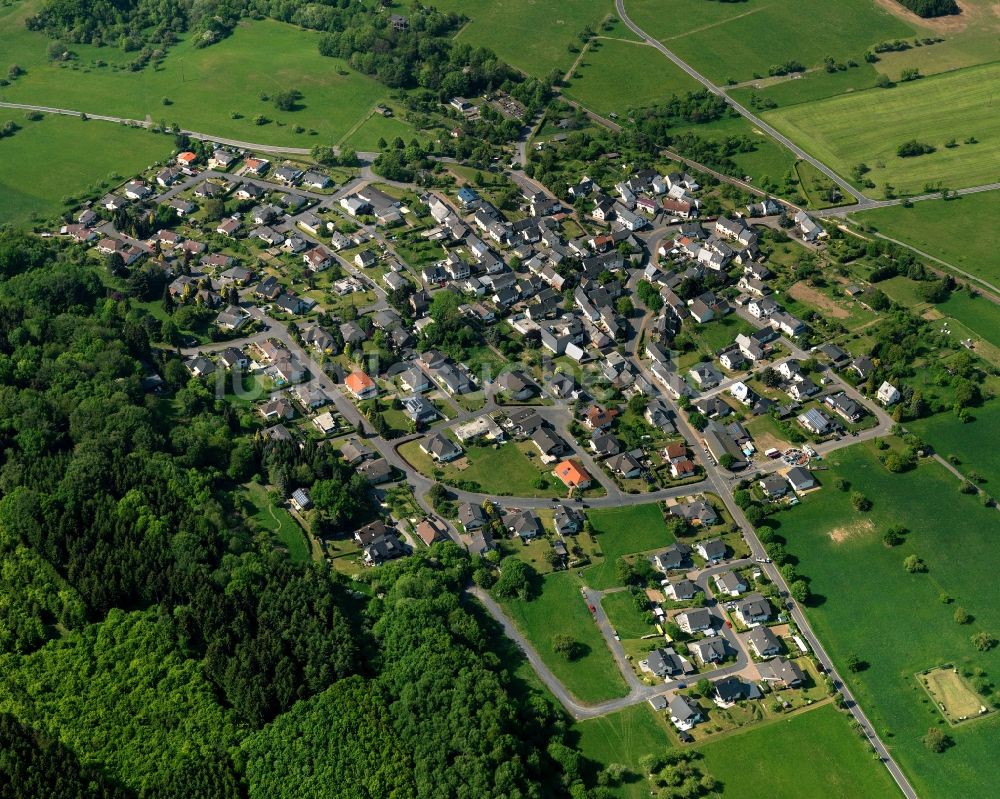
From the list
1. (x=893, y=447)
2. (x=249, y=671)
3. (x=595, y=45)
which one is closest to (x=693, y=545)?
(x=893, y=447)

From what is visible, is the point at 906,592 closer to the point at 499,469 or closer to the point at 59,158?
the point at 499,469

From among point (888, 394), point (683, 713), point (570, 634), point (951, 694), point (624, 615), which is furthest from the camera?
point (888, 394)

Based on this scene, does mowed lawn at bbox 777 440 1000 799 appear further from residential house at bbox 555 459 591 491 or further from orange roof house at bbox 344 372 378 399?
orange roof house at bbox 344 372 378 399

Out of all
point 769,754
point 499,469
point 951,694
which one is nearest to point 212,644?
point 499,469

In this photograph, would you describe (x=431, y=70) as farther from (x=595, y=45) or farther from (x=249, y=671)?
(x=249, y=671)

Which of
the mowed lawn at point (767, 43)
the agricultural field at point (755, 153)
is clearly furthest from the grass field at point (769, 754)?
the mowed lawn at point (767, 43)
